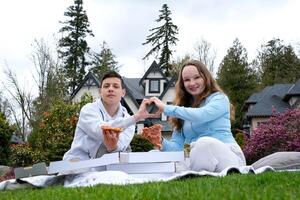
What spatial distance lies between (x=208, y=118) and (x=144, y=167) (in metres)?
0.90

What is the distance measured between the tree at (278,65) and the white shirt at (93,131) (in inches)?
1767

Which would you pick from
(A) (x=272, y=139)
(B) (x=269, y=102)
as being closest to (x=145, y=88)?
(B) (x=269, y=102)

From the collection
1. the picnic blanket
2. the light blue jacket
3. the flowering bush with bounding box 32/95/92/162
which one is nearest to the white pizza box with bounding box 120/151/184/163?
the picnic blanket

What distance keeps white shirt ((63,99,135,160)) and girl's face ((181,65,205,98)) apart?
0.81 m

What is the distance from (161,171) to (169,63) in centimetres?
4847

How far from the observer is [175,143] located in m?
6.44

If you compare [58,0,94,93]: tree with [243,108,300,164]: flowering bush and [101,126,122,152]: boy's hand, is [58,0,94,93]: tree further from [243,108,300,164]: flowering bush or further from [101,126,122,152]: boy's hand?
[101,126,122,152]: boy's hand

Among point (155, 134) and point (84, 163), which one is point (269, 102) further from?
point (84, 163)

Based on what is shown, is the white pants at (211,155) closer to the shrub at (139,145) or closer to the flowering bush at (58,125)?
the shrub at (139,145)

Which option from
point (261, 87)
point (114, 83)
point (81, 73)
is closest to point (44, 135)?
point (114, 83)

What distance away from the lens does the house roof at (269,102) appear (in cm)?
3944

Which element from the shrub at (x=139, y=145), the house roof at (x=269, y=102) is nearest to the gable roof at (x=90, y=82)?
the house roof at (x=269, y=102)

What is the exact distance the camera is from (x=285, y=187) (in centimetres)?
360

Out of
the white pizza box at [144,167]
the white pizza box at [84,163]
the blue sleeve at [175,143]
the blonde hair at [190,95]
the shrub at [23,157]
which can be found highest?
the blonde hair at [190,95]
